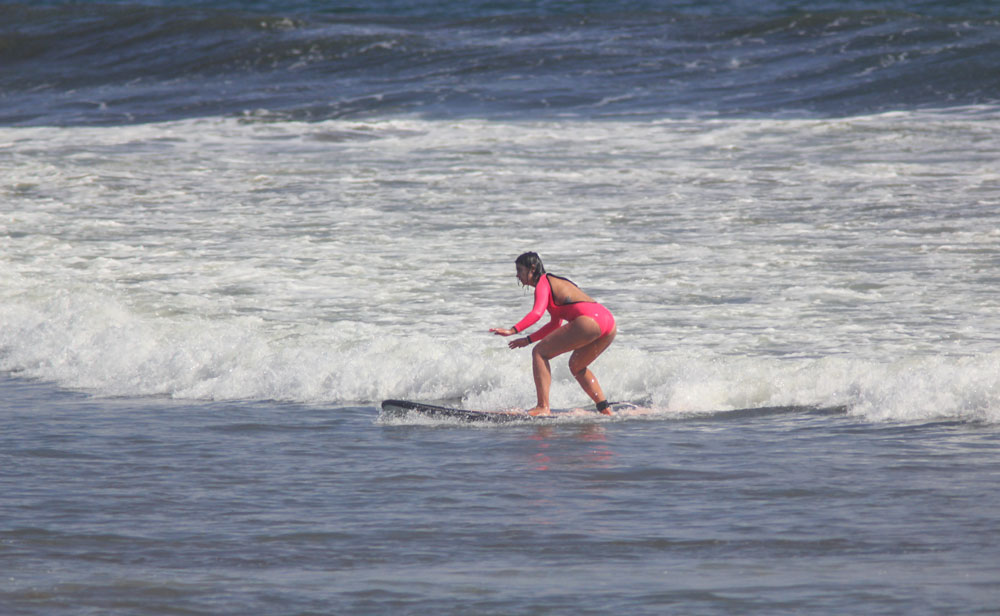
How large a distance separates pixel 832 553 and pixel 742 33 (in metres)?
26.9

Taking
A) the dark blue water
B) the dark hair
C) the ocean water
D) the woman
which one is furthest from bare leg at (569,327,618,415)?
the dark blue water

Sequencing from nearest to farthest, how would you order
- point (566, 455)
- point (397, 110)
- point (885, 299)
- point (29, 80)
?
point (566, 455)
point (885, 299)
point (397, 110)
point (29, 80)

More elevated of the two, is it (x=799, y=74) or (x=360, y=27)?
(x=360, y=27)

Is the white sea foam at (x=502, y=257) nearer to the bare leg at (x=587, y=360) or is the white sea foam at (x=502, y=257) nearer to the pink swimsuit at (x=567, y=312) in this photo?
the bare leg at (x=587, y=360)

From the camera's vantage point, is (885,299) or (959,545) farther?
(885,299)

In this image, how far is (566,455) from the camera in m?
8.13

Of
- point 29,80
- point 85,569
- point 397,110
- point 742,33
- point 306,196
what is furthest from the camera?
point 29,80

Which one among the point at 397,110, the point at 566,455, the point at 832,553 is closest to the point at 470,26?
the point at 397,110

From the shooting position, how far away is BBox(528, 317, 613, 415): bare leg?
9.60 meters

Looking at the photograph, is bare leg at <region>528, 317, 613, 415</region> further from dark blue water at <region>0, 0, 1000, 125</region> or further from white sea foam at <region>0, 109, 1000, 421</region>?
dark blue water at <region>0, 0, 1000, 125</region>

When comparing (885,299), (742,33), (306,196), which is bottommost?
(885,299)

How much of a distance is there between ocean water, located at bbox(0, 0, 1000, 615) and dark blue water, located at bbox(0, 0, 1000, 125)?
0.70 ft

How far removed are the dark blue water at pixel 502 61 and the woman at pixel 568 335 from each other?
49.0ft

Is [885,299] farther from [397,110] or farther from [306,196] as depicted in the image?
[397,110]
